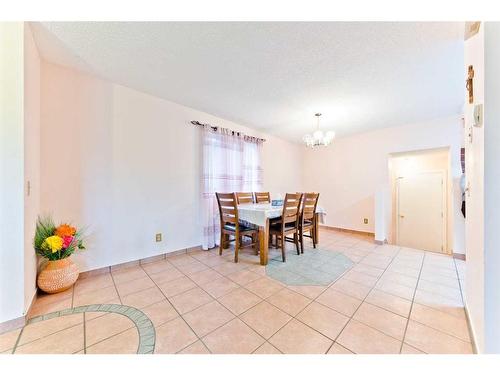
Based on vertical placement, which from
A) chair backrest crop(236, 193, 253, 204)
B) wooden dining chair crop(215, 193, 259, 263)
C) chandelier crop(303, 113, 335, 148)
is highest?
chandelier crop(303, 113, 335, 148)

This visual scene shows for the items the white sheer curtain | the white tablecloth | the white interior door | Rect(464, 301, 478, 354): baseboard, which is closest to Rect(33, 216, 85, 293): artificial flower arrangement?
the white sheer curtain

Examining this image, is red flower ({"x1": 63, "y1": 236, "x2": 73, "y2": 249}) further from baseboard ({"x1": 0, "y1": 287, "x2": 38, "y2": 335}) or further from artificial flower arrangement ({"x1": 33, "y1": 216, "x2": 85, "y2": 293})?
baseboard ({"x1": 0, "y1": 287, "x2": 38, "y2": 335})

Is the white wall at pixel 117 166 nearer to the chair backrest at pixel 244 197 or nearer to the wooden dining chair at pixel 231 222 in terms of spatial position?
the wooden dining chair at pixel 231 222

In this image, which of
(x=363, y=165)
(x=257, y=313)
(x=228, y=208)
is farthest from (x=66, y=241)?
(x=363, y=165)

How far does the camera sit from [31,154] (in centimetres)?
156

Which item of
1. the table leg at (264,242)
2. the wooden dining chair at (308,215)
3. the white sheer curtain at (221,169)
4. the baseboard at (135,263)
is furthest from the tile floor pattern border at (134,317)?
the wooden dining chair at (308,215)

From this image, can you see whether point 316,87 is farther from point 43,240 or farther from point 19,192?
point 43,240

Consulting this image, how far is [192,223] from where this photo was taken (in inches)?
116

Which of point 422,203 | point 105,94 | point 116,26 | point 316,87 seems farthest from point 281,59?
point 422,203

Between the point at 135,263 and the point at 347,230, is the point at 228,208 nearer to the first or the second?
the point at 135,263

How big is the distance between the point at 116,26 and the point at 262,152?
3.02 m

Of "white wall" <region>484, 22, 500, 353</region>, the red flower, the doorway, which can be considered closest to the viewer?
"white wall" <region>484, 22, 500, 353</region>

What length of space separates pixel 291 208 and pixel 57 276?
8.31ft

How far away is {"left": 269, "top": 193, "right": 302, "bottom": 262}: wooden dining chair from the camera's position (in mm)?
2490
